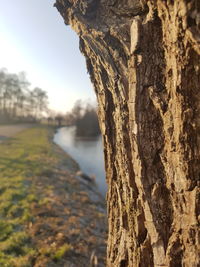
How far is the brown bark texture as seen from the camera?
1512mm

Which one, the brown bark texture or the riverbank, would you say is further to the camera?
the riverbank

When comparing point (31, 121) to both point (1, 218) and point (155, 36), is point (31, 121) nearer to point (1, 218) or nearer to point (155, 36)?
point (1, 218)

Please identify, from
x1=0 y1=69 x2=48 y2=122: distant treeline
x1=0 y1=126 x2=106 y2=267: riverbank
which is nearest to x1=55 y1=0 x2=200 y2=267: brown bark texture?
x1=0 y1=126 x2=106 y2=267: riverbank

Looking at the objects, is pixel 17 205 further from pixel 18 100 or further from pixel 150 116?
pixel 18 100

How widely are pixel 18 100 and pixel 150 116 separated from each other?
50908mm

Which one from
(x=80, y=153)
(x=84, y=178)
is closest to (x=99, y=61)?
(x=84, y=178)

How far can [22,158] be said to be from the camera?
13.9 meters

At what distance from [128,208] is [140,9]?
1.56 m

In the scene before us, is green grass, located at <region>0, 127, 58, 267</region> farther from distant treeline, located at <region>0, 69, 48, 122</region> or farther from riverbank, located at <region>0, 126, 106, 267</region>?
distant treeline, located at <region>0, 69, 48, 122</region>

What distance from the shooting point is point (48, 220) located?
6.46 m

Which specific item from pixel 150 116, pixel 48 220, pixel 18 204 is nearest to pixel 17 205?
pixel 18 204

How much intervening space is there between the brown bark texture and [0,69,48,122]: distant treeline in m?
45.1

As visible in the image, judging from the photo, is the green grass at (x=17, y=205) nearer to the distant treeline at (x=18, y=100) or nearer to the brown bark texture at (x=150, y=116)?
the brown bark texture at (x=150, y=116)

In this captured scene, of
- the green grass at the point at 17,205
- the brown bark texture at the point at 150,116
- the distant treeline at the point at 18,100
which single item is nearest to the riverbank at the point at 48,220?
the green grass at the point at 17,205
